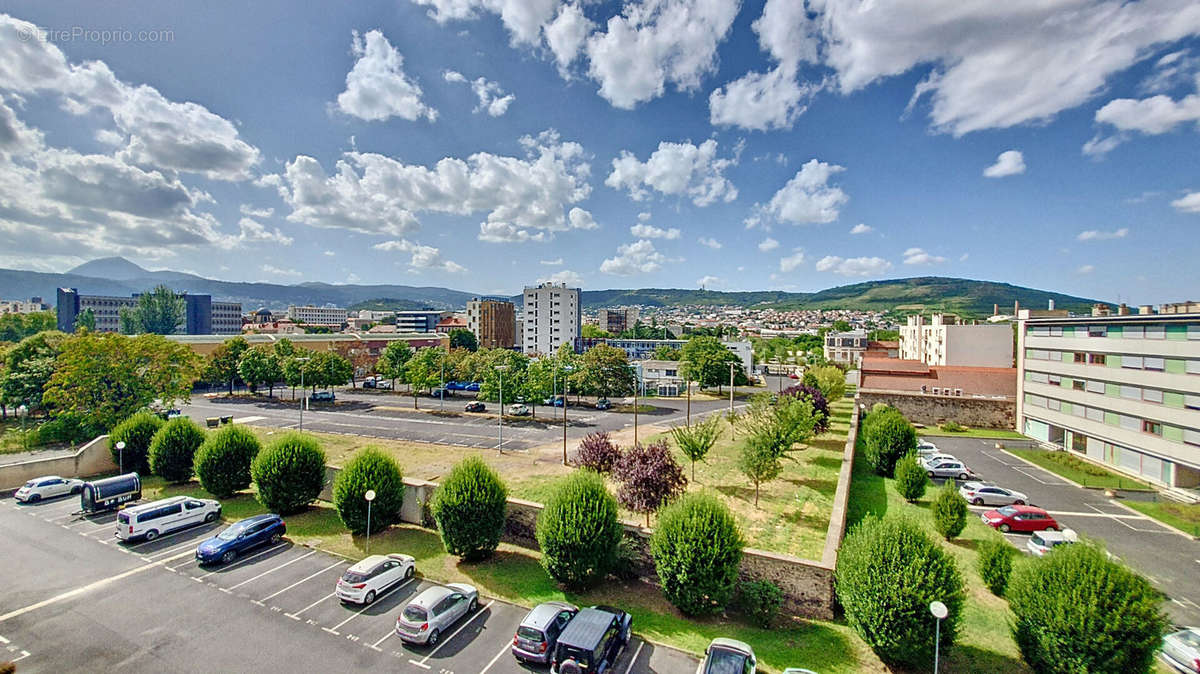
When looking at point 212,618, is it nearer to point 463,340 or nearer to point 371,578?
point 371,578

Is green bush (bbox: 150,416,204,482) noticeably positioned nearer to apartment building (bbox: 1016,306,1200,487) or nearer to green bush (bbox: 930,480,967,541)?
green bush (bbox: 930,480,967,541)

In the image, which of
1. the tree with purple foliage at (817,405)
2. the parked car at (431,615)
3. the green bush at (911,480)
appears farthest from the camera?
the tree with purple foliage at (817,405)

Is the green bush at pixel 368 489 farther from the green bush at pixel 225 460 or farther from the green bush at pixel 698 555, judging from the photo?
the green bush at pixel 698 555

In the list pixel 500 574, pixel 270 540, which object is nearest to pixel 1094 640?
pixel 500 574

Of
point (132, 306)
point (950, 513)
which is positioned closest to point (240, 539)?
point (950, 513)

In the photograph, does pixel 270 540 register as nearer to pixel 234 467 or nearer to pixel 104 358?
pixel 234 467

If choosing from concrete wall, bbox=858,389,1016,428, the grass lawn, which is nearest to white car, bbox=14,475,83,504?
the grass lawn

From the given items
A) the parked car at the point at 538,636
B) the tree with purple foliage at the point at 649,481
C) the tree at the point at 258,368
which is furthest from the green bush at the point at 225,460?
the tree at the point at 258,368
